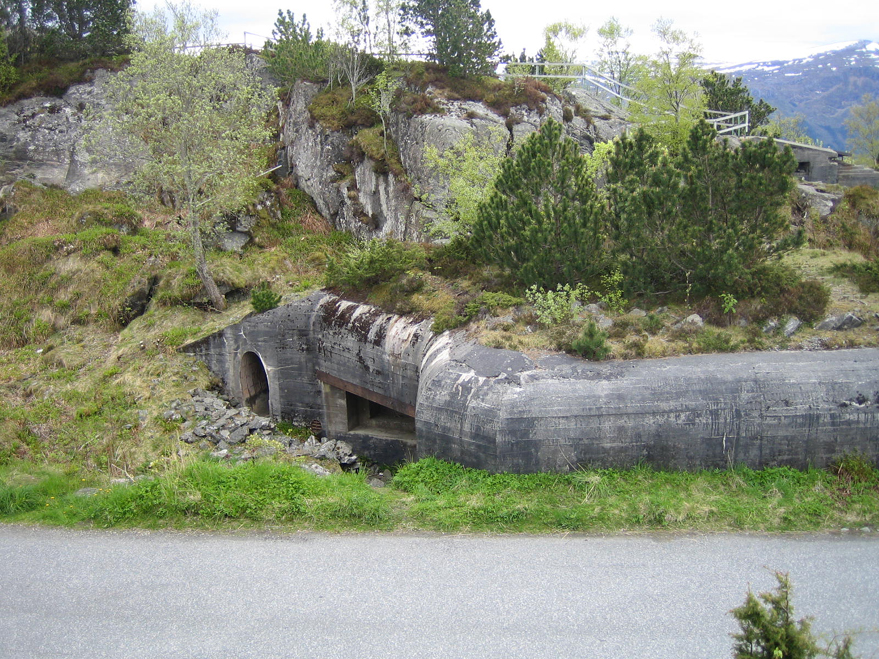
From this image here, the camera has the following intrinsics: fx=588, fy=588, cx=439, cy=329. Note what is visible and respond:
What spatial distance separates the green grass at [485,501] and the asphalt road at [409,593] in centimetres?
36

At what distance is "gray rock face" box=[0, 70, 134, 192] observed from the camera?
27672 millimetres

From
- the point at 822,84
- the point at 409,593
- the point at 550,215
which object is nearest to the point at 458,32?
the point at 550,215

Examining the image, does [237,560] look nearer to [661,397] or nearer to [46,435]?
[661,397]

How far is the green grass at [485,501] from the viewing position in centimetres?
875

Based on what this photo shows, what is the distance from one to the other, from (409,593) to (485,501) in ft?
7.95

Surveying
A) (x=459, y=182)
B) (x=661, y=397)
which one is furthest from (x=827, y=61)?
(x=661, y=397)

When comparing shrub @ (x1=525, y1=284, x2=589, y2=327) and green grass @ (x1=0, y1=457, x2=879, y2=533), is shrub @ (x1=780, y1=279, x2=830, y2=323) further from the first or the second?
shrub @ (x1=525, y1=284, x2=589, y2=327)

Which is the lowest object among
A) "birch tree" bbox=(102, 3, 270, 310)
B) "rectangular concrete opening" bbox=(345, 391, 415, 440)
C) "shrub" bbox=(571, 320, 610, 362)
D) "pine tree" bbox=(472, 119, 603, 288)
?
"rectangular concrete opening" bbox=(345, 391, 415, 440)

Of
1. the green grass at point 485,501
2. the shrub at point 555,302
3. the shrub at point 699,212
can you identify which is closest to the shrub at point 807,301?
the shrub at point 699,212

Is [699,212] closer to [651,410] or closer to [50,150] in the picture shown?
[651,410]

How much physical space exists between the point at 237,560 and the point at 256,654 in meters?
1.98

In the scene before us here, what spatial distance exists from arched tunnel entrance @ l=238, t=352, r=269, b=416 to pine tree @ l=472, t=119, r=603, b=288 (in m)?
9.86

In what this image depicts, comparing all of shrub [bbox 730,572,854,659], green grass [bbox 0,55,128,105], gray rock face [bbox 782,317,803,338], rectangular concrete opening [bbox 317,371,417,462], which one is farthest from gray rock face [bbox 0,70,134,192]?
shrub [bbox 730,572,854,659]

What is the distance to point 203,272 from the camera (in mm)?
20484
